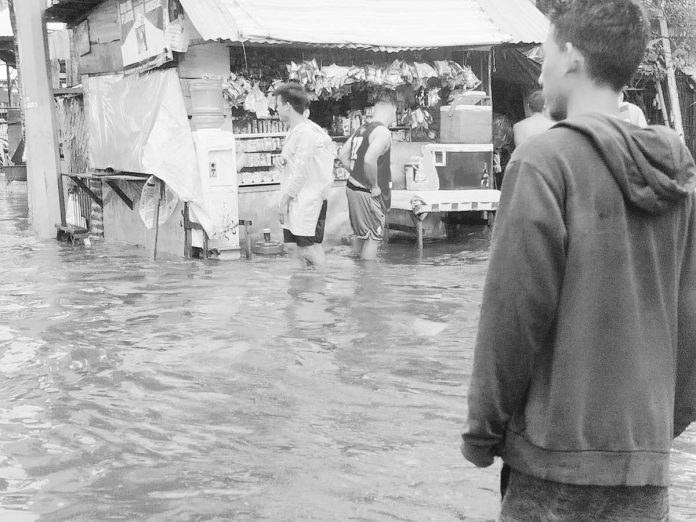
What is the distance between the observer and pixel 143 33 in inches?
459

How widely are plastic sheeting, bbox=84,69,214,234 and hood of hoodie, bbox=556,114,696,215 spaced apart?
914 centimetres

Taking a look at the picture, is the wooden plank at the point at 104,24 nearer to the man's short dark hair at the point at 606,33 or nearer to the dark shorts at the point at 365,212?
the dark shorts at the point at 365,212

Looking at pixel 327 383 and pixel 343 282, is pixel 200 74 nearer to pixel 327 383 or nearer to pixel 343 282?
pixel 343 282

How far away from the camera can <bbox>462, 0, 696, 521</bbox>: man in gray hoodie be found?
1943mm

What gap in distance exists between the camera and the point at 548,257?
1.94 meters

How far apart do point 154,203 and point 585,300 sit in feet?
33.0

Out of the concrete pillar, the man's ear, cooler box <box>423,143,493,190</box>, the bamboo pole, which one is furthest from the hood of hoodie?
the bamboo pole

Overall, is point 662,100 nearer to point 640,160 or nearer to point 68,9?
point 68,9

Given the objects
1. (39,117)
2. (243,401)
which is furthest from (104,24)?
(243,401)

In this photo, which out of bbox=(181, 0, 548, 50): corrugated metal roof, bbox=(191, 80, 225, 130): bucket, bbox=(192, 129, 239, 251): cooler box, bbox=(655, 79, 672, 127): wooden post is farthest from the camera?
bbox=(655, 79, 672, 127): wooden post

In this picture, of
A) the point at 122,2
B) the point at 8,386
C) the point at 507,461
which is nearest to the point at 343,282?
the point at 8,386

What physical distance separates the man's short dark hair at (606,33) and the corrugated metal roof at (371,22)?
8603 mm

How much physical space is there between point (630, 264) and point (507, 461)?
0.50 meters

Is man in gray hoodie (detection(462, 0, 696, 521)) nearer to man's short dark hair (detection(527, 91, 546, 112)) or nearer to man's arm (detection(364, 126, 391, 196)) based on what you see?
man's short dark hair (detection(527, 91, 546, 112))
